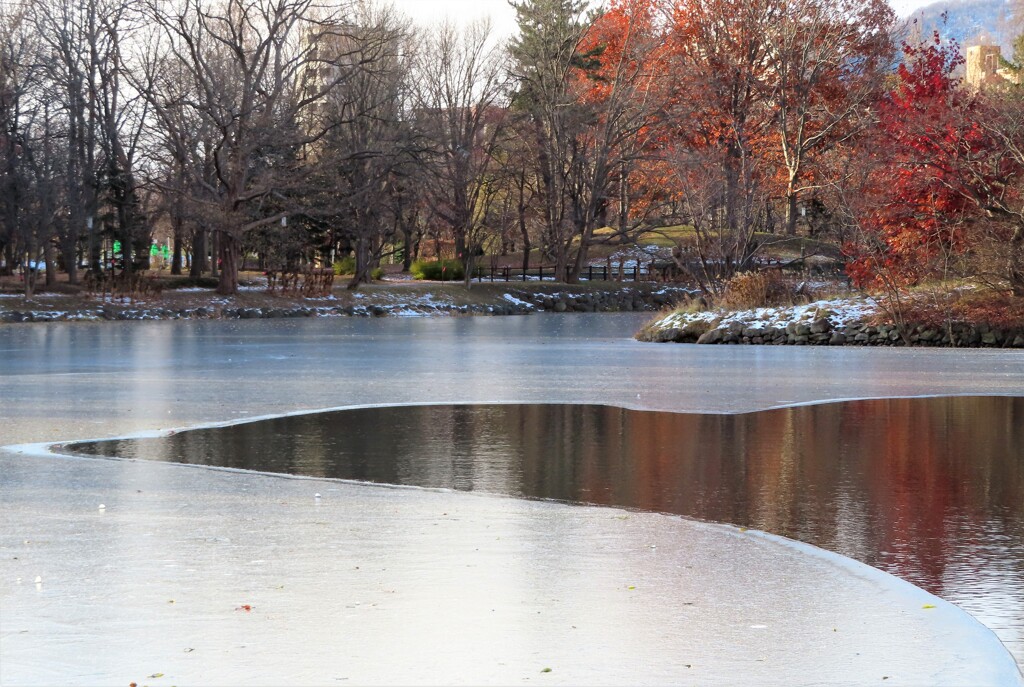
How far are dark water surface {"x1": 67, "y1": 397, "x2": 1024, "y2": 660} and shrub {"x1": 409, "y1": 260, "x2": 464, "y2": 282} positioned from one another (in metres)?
50.5

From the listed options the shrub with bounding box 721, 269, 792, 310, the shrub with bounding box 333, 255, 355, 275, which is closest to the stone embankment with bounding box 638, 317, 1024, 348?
the shrub with bounding box 721, 269, 792, 310

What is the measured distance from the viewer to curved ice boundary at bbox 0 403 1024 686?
5.32 m

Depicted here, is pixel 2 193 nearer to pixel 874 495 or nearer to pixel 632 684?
pixel 874 495

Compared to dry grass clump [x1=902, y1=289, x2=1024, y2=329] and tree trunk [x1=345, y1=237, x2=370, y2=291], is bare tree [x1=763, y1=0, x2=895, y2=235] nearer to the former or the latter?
tree trunk [x1=345, y1=237, x2=370, y2=291]

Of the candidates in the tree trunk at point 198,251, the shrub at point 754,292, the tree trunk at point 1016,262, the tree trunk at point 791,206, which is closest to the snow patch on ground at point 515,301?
the tree trunk at point 791,206

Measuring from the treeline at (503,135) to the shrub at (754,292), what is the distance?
1806mm

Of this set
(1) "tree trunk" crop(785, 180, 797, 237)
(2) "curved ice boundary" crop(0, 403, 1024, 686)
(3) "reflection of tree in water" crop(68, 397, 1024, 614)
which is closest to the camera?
(2) "curved ice boundary" crop(0, 403, 1024, 686)

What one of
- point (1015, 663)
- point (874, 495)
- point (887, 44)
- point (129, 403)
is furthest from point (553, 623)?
point (887, 44)

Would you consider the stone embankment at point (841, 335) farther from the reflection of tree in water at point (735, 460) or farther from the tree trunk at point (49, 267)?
the tree trunk at point (49, 267)

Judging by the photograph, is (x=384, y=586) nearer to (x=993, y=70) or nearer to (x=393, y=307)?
(x=393, y=307)

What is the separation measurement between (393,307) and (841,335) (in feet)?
88.6

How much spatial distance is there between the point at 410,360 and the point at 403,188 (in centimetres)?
3802

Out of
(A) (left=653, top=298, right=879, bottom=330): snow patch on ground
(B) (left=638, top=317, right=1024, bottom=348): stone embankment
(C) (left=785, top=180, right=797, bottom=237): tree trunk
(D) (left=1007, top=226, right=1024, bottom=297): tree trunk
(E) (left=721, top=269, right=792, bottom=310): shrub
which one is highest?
(C) (left=785, top=180, right=797, bottom=237): tree trunk

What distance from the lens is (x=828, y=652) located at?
5.63 meters
